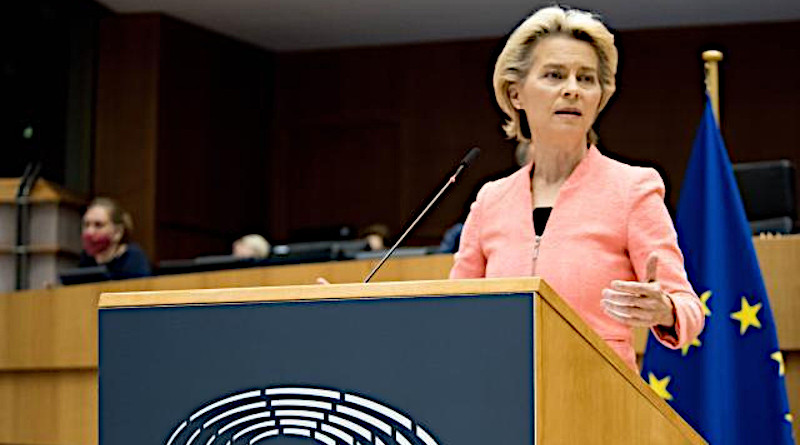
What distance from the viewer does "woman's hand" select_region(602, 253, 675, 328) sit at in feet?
6.38

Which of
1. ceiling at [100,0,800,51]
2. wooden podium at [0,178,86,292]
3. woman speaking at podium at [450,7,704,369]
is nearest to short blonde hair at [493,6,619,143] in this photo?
woman speaking at podium at [450,7,704,369]

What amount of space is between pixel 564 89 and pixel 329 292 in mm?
679


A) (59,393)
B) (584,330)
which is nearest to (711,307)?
(584,330)

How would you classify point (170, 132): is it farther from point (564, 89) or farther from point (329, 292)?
point (329, 292)

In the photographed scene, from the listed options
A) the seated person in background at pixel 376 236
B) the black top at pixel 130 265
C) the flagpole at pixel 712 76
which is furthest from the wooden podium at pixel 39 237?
the flagpole at pixel 712 76

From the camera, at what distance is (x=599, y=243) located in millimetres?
2244

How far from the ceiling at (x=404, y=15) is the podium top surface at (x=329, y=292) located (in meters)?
8.54

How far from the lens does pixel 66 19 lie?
1034 centimetres

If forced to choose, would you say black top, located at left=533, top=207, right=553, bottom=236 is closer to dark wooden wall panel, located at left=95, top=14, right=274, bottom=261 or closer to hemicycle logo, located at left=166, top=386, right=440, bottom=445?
hemicycle logo, located at left=166, top=386, right=440, bottom=445

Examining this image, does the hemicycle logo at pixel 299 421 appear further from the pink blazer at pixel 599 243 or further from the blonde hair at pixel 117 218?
the blonde hair at pixel 117 218

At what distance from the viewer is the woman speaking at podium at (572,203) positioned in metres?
2.22

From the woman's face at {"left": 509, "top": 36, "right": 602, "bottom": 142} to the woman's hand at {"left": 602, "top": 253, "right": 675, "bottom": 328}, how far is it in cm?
40

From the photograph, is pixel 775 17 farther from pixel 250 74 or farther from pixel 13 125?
pixel 13 125

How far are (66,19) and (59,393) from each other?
558cm
